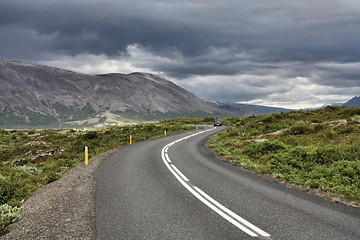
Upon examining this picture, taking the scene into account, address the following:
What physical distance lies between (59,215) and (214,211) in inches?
169

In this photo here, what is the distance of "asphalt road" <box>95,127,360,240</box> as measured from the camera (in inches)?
199

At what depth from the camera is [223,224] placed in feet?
17.7

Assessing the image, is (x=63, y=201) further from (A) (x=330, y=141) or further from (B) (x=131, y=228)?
(A) (x=330, y=141)

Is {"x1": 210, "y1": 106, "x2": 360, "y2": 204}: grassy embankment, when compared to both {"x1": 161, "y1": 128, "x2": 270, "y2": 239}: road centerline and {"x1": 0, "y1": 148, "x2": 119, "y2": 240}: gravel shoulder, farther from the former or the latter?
{"x1": 0, "y1": 148, "x2": 119, "y2": 240}: gravel shoulder

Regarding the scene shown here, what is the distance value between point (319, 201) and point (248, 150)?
878 cm

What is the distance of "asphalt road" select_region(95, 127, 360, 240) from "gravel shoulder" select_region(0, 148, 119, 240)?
1.07 ft

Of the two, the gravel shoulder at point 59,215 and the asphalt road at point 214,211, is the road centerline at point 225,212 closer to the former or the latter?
the asphalt road at point 214,211

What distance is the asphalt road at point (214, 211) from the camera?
5055 millimetres

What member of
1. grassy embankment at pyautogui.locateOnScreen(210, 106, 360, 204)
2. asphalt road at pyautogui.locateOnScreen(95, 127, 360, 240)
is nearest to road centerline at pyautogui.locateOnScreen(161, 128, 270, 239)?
asphalt road at pyautogui.locateOnScreen(95, 127, 360, 240)

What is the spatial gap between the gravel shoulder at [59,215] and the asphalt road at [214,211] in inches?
12.8

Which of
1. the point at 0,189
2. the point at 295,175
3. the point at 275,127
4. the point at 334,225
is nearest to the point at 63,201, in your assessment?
the point at 0,189

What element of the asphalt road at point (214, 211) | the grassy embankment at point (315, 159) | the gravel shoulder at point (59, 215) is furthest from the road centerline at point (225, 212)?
the grassy embankment at point (315, 159)

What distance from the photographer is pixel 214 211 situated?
6.20 metres

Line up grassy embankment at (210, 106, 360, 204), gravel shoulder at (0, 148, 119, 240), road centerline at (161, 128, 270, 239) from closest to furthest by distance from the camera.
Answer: road centerline at (161, 128, 270, 239)
gravel shoulder at (0, 148, 119, 240)
grassy embankment at (210, 106, 360, 204)
